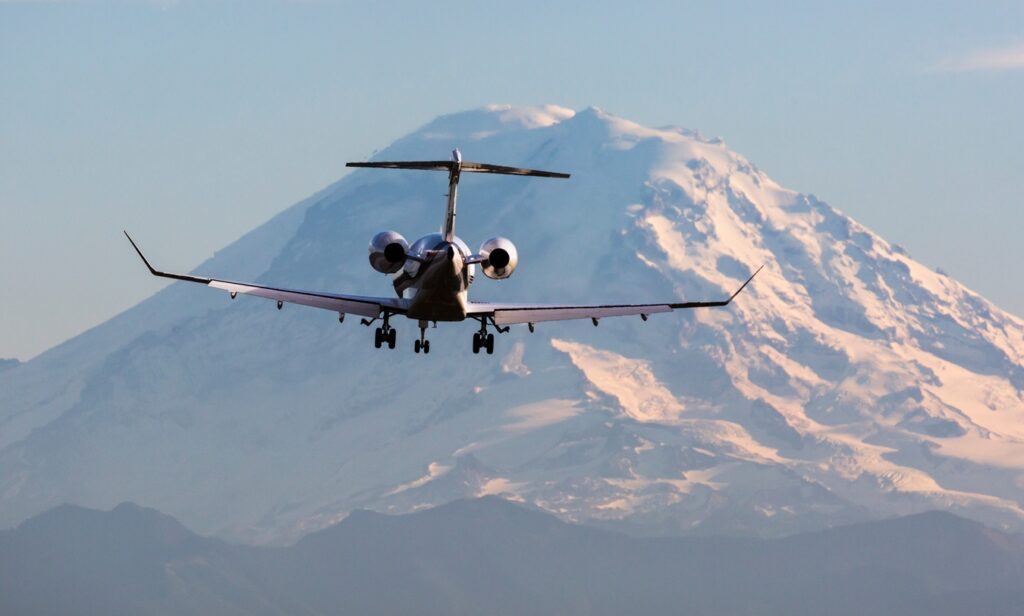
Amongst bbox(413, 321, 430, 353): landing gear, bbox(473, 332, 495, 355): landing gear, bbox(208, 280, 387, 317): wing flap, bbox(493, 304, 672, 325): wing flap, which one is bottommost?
bbox(413, 321, 430, 353): landing gear

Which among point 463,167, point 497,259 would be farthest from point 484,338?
point 463,167

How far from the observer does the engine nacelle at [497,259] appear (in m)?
94.6

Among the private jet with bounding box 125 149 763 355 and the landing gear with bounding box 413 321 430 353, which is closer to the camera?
the private jet with bounding box 125 149 763 355

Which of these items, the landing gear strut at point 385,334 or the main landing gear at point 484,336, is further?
the landing gear strut at point 385,334

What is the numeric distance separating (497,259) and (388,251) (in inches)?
193

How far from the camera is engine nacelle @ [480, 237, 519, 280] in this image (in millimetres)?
94625

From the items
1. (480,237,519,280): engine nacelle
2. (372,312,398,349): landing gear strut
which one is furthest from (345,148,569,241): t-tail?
(372,312,398,349): landing gear strut

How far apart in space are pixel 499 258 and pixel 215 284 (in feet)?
43.2

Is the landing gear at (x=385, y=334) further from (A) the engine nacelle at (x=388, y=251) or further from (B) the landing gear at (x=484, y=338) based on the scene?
(A) the engine nacelle at (x=388, y=251)

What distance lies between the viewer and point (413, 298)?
96.0 meters

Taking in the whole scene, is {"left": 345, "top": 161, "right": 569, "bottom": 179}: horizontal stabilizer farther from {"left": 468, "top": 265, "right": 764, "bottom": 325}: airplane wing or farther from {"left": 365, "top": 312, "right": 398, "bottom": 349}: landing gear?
{"left": 365, "top": 312, "right": 398, "bottom": 349}: landing gear

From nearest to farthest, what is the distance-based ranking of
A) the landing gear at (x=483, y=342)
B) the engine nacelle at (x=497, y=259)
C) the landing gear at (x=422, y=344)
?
the engine nacelle at (x=497, y=259), the landing gear at (x=483, y=342), the landing gear at (x=422, y=344)

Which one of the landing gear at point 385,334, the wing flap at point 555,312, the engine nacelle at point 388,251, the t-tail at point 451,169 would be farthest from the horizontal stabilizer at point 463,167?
the landing gear at point 385,334

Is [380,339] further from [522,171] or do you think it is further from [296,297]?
[522,171]
